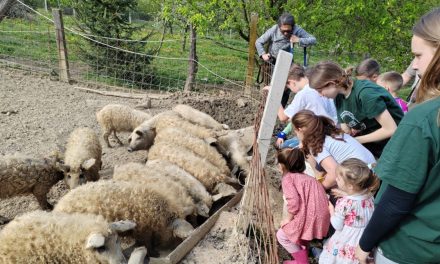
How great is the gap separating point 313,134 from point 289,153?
35 centimetres

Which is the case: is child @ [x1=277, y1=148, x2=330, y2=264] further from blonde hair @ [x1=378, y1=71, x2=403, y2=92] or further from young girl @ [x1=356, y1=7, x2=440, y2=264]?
blonde hair @ [x1=378, y1=71, x2=403, y2=92]

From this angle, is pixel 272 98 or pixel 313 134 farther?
pixel 313 134

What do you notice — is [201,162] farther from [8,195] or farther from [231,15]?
[231,15]

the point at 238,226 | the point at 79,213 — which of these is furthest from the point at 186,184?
the point at 79,213

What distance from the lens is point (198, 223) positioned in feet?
14.8

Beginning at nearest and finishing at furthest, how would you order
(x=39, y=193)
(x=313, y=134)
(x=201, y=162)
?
1. (x=313, y=134)
2. (x=39, y=193)
3. (x=201, y=162)

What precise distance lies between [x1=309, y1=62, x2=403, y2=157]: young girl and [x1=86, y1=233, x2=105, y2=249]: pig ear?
2.59 metres

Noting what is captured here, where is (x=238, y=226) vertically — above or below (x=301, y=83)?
below

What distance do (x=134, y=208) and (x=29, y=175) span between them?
186 centimetres

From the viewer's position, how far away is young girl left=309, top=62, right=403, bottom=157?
3729 mm

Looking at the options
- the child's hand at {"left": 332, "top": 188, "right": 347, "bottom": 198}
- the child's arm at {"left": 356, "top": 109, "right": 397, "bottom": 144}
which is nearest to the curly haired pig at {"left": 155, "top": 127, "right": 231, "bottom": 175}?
the child's hand at {"left": 332, "top": 188, "right": 347, "bottom": 198}

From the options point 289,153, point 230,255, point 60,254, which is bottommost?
point 230,255

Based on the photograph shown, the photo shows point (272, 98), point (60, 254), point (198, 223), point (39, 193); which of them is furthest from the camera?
point (39, 193)

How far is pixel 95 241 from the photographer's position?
2.99m
